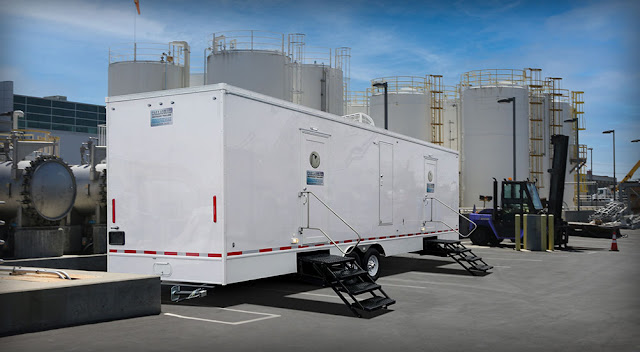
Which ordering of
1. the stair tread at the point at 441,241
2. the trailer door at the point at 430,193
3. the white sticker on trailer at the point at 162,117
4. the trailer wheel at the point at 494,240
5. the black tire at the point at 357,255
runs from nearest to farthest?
the white sticker on trailer at the point at 162,117 → the black tire at the point at 357,255 → the stair tread at the point at 441,241 → the trailer door at the point at 430,193 → the trailer wheel at the point at 494,240

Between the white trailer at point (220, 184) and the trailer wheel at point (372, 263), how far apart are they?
74 centimetres

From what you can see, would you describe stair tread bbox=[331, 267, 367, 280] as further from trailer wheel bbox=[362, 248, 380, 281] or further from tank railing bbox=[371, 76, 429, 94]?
tank railing bbox=[371, 76, 429, 94]

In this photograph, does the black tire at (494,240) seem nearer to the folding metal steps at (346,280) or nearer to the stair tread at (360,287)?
the folding metal steps at (346,280)

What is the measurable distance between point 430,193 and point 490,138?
24.0 m

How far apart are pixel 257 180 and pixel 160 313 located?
8.30ft

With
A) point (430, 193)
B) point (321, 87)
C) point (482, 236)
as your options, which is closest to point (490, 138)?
point (321, 87)

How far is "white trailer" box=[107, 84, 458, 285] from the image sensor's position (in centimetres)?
889

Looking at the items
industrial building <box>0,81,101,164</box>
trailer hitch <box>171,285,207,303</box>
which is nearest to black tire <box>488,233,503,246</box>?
trailer hitch <box>171,285,207,303</box>

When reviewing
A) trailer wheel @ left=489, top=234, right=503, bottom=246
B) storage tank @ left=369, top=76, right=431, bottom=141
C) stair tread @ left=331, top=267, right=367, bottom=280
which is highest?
storage tank @ left=369, top=76, right=431, bottom=141

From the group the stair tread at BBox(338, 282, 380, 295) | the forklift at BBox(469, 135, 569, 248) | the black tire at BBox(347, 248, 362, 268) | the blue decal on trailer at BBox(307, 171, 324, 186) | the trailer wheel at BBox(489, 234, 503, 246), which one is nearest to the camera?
the stair tread at BBox(338, 282, 380, 295)

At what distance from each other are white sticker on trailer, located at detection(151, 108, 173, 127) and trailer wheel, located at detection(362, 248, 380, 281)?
5223mm

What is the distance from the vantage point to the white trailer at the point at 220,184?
29.2 feet

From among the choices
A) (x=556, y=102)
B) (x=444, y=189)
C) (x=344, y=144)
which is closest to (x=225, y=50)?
(x=444, y=189)

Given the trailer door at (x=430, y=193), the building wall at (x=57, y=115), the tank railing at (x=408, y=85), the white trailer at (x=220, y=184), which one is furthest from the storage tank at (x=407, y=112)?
the building wall at (x=57, y=115)
